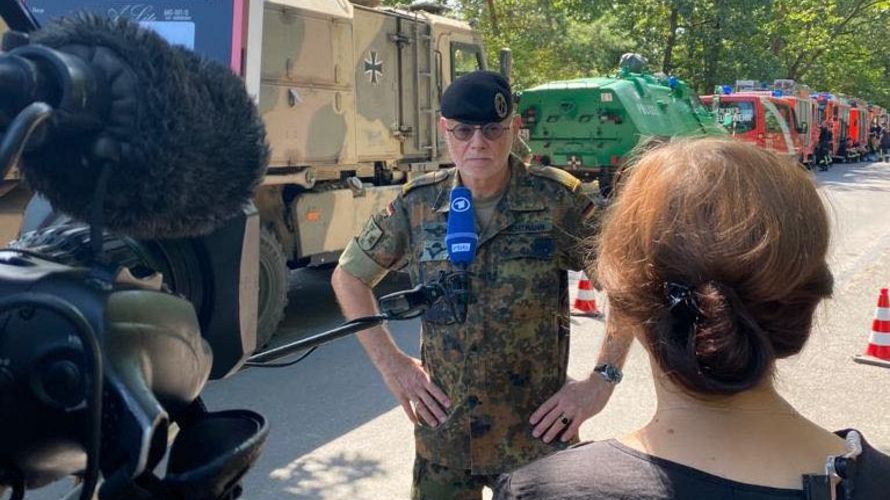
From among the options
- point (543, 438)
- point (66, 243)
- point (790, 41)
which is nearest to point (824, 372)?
point (543, 438)

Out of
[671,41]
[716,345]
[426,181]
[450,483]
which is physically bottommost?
[450,483]

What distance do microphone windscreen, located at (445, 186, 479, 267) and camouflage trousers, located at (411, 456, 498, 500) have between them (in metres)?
0.51

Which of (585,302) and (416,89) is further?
(416,89)

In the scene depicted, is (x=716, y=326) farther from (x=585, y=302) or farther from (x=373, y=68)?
(x=373, y=68)

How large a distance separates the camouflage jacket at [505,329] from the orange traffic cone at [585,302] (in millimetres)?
5469

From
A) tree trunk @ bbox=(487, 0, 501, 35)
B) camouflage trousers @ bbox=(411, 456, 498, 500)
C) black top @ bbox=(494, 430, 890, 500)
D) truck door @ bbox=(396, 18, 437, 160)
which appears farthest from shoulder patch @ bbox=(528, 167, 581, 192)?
tree trunk @ bbox=(487, 0, 501, 35)

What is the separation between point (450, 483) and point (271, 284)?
Answer: 4.37 metres

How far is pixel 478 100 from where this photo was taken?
2.46m

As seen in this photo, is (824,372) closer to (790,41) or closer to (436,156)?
(436,156)

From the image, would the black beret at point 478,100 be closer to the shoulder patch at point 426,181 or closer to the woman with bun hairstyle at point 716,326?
the shoulder patch at point 426,181

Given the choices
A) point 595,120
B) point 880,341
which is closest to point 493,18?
point 595,120

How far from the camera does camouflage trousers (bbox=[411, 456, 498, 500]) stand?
8.07ft

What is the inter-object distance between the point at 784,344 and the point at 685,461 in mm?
184

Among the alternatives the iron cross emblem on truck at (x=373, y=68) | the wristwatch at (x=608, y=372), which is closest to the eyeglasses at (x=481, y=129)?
the wristwatch at (x=608, y=372)
